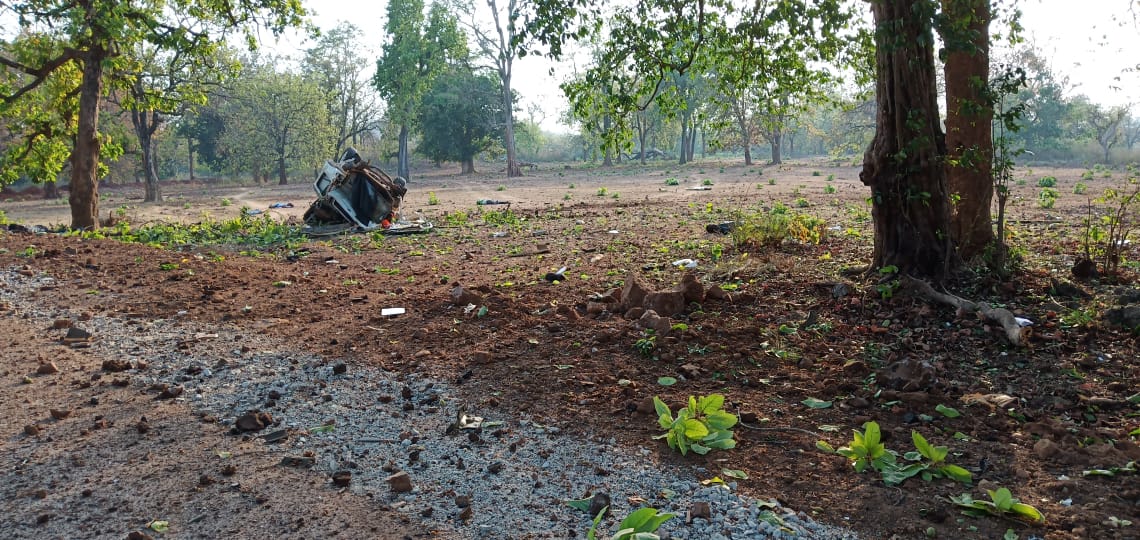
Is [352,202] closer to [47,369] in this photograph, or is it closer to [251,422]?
[47,369]

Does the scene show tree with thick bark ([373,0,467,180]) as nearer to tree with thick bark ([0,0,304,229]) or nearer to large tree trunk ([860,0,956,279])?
tree with thick bark ([0,0,304,229])

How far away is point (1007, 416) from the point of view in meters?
3.60

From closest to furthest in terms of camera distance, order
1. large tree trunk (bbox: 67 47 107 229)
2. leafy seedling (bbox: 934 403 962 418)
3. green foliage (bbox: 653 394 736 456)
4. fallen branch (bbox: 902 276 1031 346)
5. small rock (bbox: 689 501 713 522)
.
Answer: small rock (bbox: 689 501 713 522) < green foliage (bbox: 653 394 736 456) < leafy seedling (bbox: 934 403 962 418) < fallen branch (bbox: 902 276 1031 346) < large tree trunk (bbox: 67 47 107 229)

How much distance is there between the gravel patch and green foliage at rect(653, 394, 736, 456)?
13 centimetres

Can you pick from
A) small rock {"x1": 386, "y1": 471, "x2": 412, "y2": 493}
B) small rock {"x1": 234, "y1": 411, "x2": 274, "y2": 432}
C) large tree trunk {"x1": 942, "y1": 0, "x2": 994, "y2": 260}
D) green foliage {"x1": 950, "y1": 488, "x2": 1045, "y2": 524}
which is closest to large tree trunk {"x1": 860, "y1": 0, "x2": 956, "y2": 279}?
large tree trunk {"x1": 942, "y1": 0, "x2": 994, "y2": 260}

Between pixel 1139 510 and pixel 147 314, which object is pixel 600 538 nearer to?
pixel 1139 510

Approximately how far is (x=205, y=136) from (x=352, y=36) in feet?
34.6

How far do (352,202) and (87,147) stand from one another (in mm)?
4636

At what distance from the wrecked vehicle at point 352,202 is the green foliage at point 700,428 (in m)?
10.0

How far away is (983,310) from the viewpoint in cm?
489

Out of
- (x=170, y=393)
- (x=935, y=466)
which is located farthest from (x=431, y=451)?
(x=935, y=466)

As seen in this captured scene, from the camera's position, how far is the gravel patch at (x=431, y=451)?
2.81m

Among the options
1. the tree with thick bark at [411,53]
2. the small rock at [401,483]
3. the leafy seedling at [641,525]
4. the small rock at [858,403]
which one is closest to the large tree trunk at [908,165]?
the small rock at [858,403]

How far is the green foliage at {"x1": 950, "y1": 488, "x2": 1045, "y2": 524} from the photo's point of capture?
8.54 feet
